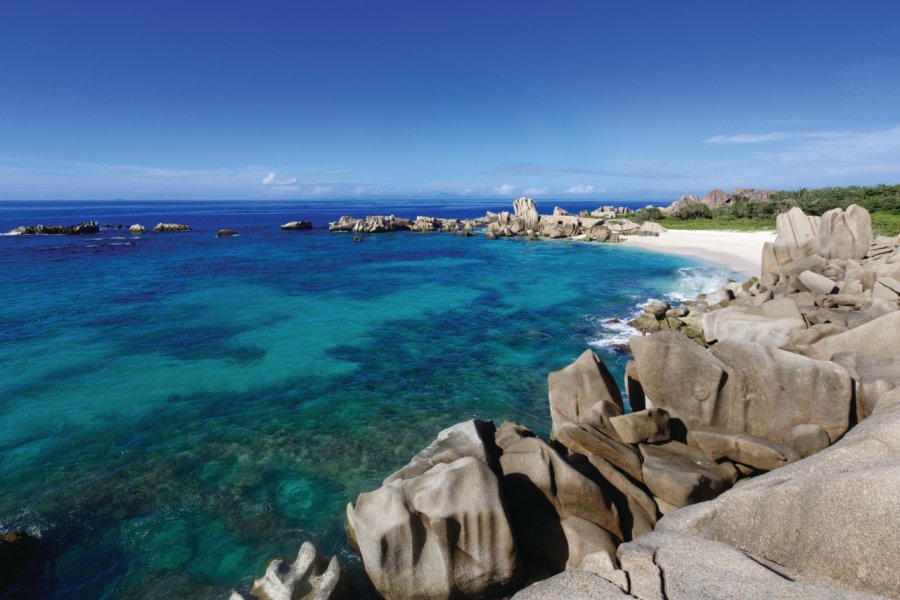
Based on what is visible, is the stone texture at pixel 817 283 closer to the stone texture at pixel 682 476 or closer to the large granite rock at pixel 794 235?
the large granite rock at pixel 794 235

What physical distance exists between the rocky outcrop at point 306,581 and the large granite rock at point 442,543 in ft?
2.52

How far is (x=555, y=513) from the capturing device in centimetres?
961

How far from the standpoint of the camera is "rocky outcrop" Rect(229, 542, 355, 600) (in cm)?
863

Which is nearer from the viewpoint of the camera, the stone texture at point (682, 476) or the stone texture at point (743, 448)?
the stone texture at point (682, 476)

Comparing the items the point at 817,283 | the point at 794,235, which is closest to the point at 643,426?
the point at 817,283

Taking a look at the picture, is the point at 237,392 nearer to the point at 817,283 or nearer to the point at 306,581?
the point at 306,581

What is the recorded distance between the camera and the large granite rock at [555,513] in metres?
9.18

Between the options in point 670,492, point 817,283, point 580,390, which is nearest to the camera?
point 670,492

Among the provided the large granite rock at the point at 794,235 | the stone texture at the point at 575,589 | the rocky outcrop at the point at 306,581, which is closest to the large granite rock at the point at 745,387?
the stone texture at the point at 575,589

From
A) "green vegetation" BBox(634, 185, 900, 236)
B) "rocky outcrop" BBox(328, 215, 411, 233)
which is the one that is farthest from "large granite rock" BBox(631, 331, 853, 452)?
"rocky outcrop" BBox(328, 215, 411, 233)

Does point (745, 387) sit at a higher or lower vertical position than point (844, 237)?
lower

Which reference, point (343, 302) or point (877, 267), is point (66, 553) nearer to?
point (343, 302)

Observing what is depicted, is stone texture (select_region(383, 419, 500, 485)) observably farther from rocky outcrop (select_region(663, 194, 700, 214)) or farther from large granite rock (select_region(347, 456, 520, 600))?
rocky outcrop (select_region(663, 194, 700, 214))

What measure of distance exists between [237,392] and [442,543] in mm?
15068
